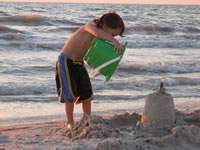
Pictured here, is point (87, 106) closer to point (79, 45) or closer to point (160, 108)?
point (79, 45)

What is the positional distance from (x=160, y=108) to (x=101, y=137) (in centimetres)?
67

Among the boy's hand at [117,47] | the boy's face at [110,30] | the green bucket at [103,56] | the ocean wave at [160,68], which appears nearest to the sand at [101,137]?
the green bucket at [103,56]

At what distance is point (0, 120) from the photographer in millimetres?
4336

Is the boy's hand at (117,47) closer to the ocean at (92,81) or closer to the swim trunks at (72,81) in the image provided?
the swim trunks at (72,81)

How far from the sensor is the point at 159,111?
343cm

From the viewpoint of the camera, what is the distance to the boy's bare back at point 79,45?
348 centimetres

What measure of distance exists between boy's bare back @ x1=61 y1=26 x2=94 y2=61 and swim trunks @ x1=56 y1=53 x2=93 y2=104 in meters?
0.05

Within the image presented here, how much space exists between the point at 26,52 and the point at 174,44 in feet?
20.7

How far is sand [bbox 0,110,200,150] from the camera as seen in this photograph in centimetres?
291

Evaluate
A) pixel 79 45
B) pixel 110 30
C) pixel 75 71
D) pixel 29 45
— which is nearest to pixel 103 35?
pixel 110 30

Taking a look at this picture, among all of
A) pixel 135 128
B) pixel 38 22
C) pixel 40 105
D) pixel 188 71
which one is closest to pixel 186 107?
pixel 135 128

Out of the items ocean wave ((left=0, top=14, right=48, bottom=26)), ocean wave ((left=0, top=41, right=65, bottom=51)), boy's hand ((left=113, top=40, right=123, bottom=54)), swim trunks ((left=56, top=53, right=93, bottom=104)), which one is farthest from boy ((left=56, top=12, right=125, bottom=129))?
ocean wave ((left=0, top=14, right=48, bottom=26))

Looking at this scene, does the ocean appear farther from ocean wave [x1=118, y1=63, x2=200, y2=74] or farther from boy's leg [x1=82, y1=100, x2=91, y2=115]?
boy's leg [x1=82, y1=100, x2=91, y2=115]

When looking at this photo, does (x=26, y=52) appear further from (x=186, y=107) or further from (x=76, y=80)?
(x=76, y=80)
